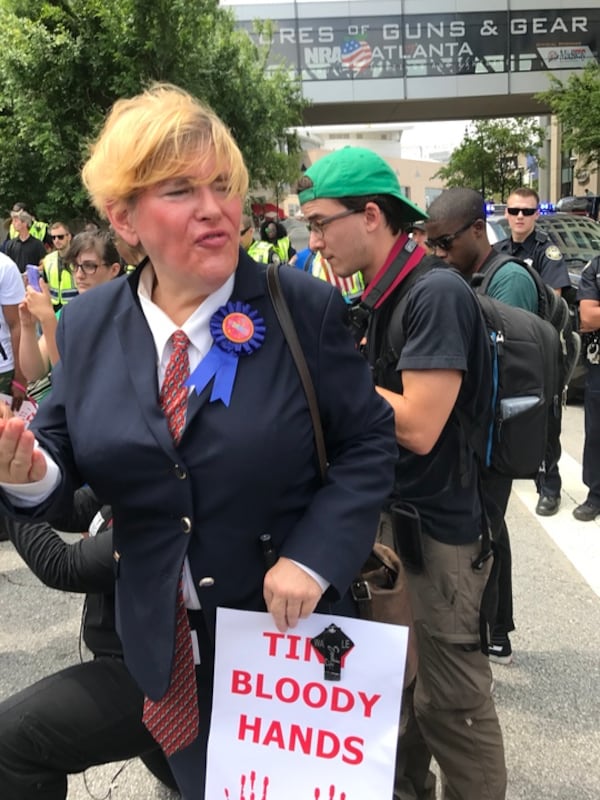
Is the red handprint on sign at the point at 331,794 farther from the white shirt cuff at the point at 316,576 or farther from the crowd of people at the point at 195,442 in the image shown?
the white shirt cuff at the point at 316,576

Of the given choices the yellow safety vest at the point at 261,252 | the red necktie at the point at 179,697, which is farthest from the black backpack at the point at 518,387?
the yellow safety vest at the point at 261,252

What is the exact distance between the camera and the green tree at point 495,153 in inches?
1253

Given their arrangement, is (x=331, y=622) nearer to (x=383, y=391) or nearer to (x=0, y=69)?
(x=383, y=391)

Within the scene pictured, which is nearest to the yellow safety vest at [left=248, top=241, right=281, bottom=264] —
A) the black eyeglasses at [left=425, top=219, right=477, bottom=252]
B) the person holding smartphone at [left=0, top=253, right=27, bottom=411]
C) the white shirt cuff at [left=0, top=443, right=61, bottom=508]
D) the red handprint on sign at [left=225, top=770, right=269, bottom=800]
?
the person holding smartphone at [left=0, top=253, right=27, bottom=411]

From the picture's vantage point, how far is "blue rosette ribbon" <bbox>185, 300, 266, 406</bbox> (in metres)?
1.42

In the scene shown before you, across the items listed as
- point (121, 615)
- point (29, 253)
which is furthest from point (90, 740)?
point (29, 253)

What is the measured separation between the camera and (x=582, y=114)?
16156mm

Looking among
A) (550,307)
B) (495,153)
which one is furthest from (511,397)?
(495,153)

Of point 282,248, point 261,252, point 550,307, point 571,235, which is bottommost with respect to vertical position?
point 282,248

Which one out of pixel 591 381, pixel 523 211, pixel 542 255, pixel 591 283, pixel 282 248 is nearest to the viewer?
pixel 591 283

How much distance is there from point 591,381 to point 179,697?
13.4ft

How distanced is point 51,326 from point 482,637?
2.73 meters

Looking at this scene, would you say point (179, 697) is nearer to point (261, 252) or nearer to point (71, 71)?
point (261, 252)

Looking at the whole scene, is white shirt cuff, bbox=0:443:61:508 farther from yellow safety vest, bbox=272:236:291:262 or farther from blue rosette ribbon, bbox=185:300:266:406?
yellow safety vest, bbox=272:236:291:262
